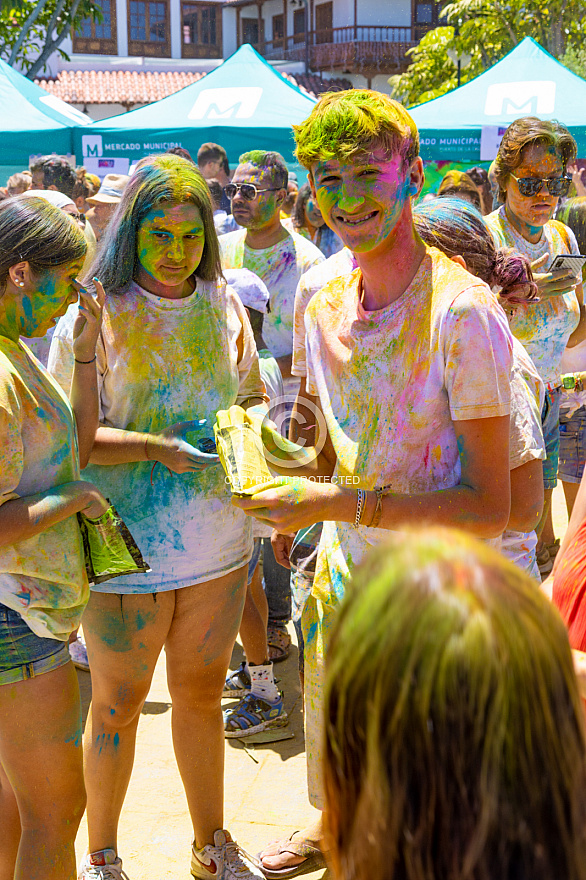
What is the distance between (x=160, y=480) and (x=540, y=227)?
2283 mm

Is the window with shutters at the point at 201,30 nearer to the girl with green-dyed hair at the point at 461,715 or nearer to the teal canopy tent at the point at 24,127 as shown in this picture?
the teal canopy tent at the point at 24,127

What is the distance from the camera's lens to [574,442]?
15.3 feet

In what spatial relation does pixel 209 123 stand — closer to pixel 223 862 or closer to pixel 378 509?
pixel 223 862

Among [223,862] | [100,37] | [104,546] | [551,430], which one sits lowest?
[223,862]

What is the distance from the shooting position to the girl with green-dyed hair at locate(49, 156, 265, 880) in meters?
2.34

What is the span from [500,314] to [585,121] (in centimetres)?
820

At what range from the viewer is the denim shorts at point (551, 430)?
4.08 meters

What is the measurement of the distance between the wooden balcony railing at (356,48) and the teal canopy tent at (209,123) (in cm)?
3164

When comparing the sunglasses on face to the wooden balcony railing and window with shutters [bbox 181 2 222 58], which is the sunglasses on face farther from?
window with shutters [bbox 181 2 222 58]

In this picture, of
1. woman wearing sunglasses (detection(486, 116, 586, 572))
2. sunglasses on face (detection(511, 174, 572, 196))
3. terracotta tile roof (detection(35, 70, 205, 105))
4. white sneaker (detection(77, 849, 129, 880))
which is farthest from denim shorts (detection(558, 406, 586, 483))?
terracotta tile roof (detection(35, 70, 205, 105))

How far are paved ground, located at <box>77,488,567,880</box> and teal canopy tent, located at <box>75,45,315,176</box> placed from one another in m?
7.12

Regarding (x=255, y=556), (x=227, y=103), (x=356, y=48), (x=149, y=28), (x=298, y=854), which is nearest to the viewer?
(x=298, y=854)

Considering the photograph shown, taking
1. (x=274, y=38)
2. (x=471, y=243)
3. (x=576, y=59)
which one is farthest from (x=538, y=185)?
(x=274, y=38)

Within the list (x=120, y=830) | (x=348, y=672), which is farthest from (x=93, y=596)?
(x=348, y=672)
